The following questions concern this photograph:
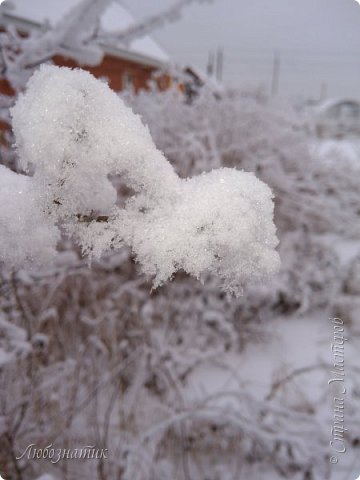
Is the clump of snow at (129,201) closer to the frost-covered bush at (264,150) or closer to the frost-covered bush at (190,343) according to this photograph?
the frost-covered bush at (190,343)

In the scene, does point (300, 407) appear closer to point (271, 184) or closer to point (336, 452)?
point (336, 452)

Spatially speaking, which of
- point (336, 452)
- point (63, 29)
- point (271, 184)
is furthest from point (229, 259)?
point (271, 184)

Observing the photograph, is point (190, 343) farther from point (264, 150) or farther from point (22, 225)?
point (22, 225)

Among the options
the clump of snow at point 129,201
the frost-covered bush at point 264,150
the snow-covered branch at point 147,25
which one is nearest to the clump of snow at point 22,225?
the clump of snow at point 129,201

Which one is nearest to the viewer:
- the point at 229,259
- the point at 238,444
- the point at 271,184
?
the point at 229,259

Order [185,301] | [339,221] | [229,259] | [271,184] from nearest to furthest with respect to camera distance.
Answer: [229,259] < [185,301] < [271,184] < [339,221]

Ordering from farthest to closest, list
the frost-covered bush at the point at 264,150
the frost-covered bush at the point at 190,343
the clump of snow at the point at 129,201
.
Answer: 1. the frost-covered bush at the point at 264,150
2. the frost-covered bush at the point at 190,343
3. the clump of snow at the point at 129,201

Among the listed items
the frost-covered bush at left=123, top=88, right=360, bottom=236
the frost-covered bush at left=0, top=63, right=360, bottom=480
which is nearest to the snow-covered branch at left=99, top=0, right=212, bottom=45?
the frost-covered bush at left=0, top=63, right=360, bottom=480

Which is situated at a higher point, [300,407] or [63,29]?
[63,29]

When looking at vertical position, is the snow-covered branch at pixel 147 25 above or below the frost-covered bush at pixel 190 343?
above
